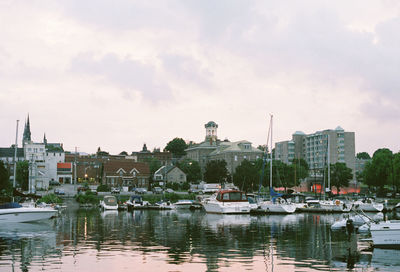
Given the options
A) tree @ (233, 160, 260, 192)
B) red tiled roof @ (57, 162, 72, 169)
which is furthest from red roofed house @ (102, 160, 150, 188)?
tree @ (233, 160, 260, 192)

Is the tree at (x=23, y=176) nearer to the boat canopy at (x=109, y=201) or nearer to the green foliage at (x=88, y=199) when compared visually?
the green foliage at (x=88, y=199)

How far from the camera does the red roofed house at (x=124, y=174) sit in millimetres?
142250

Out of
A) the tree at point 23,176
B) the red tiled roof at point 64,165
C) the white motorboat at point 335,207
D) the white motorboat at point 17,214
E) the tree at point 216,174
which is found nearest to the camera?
the white motorboat at point 17,214

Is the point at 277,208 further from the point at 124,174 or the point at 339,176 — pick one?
the point at 124,174

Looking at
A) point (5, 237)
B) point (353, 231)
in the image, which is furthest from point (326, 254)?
point (5, 237)

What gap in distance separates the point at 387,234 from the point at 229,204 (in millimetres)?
39371

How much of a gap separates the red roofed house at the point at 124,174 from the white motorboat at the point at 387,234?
118m

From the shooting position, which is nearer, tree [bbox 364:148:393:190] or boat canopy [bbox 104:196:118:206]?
boat canopy [bbox 104:196:118:206]

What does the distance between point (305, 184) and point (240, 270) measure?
149742mm

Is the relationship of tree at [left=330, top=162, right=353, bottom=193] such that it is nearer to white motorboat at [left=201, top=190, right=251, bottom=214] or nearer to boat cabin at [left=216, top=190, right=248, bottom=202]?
white motorboat at [left=201, top=190, right=251, bottom=214]

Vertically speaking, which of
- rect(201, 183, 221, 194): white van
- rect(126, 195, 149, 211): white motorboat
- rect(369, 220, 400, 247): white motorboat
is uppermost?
rect(369, 220, 400, 247): white motorboat

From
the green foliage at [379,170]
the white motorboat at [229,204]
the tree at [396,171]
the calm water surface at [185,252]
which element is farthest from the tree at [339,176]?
the calm water surface at [185,252]

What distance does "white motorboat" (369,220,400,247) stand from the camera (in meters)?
28.2

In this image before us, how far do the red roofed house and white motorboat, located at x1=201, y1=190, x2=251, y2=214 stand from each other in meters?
76.8
